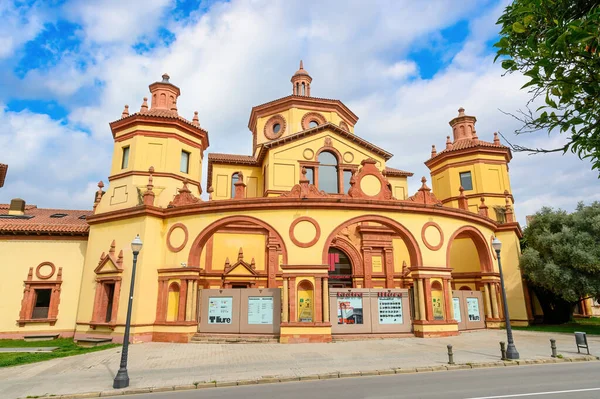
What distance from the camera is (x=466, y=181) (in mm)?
31078

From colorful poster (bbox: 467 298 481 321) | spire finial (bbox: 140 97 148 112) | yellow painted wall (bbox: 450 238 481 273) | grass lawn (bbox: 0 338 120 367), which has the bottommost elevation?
grass lawn (bbox: 0 338 120 367)

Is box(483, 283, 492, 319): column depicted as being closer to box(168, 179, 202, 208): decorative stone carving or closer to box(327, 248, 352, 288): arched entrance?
box(327, 248, 352, 288): arched entrance

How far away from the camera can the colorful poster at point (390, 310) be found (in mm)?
19469

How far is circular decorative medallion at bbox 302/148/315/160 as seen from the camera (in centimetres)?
2900

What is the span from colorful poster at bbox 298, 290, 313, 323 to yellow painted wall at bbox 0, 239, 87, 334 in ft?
46.9

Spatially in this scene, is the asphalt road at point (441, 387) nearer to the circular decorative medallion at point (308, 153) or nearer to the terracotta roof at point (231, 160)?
the circular decorative medallion at point (308, 153)

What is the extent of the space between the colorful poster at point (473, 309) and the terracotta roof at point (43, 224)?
23.5 meters

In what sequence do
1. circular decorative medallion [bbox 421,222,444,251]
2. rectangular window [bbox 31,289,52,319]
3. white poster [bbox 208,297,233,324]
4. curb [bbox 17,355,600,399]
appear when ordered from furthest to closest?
rectangular window [bbox 31,289,52,319] < circular decorative medallion [bbox 421,222,444,251] < white poster [bbox 208,297,233,324] < curb [bbox 17,355,600,399]

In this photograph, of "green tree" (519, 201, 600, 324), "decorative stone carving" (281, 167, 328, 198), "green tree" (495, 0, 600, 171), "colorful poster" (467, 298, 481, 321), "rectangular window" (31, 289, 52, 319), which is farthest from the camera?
"rectangular window" (31, 289, 52, 319)

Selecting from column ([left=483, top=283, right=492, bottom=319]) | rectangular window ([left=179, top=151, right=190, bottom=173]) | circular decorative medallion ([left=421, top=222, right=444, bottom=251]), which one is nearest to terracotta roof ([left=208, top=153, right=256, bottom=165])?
rectangular window ([left=179, top=151, right=190, bottom=173])

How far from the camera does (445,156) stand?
Answer: 3194 centimetres

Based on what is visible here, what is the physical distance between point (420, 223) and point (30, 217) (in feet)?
85.8

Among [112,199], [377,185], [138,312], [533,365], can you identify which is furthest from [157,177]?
[533,365]

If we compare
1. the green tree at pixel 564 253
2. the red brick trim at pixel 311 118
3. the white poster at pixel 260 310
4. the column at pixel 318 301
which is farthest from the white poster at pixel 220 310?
the green tree at pixel 564 253
